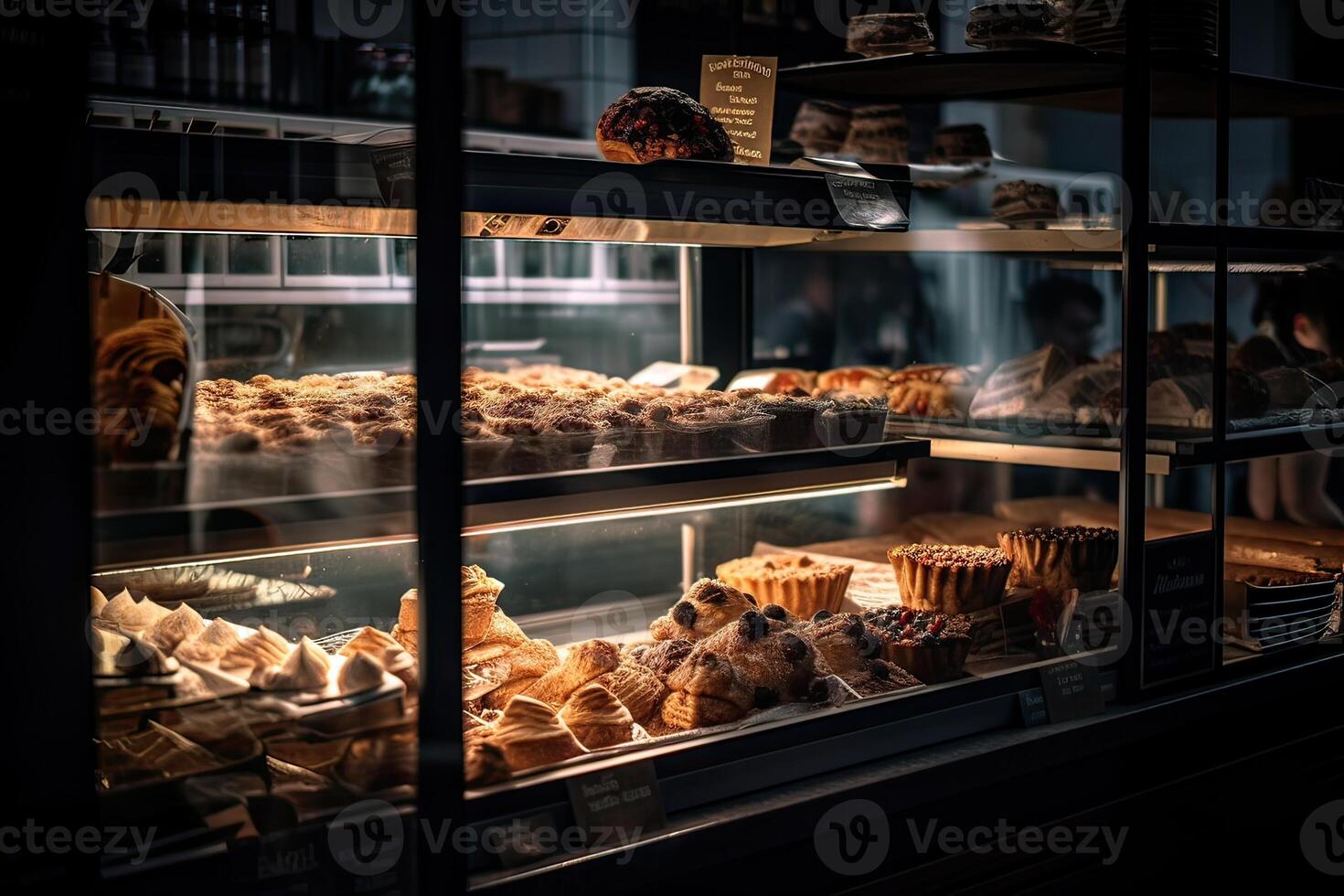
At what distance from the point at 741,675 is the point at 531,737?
0.44 meters

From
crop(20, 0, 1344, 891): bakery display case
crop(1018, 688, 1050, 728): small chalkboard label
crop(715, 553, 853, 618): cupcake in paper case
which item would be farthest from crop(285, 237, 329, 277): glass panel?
crop(1018, 688, 1050, 728): small chalkboard label

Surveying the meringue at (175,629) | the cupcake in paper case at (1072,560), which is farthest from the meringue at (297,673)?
the cupcake in paper case at (1072,560)

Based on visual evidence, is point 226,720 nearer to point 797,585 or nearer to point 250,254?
point 250,254

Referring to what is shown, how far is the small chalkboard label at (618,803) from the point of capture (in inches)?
72.1

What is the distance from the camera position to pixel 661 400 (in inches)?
91.7

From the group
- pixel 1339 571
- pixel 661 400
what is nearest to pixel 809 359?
pixel 1339 571

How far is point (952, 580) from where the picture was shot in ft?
8.76

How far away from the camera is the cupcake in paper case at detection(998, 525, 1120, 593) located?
2770 mm

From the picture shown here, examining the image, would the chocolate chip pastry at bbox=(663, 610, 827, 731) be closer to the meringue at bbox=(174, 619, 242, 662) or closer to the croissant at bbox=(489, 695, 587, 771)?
the croissant at bbox=(489, 695, 587, 771)

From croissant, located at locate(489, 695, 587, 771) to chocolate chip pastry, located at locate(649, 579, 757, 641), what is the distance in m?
0.50

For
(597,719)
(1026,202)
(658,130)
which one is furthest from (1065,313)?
(597,719)

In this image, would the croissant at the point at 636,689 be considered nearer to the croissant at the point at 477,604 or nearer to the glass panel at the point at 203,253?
the croissant at the point at 477,604

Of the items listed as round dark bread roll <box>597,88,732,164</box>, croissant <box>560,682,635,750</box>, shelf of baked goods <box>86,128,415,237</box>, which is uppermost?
round dark bread roll <box>597,88,732,164</box>

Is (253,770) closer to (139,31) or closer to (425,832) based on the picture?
(425,832)
